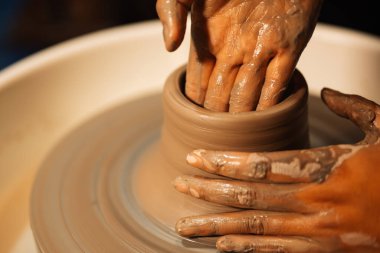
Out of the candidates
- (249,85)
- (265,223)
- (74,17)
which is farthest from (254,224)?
(74,17)

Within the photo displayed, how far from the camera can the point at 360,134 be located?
1.34 m

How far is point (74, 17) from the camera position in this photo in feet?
10.1

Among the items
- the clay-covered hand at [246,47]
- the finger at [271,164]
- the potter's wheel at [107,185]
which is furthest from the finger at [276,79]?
the potter's wheel at [107,185]

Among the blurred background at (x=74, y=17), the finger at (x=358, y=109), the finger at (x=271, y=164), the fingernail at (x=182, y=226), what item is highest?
the finger at (x=358, y=109)

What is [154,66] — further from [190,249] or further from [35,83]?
[190,249]

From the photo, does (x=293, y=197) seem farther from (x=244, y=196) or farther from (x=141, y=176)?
(x=141, y=176)

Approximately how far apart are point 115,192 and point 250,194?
1.36 feet

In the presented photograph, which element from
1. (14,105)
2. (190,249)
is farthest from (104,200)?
(14,105)

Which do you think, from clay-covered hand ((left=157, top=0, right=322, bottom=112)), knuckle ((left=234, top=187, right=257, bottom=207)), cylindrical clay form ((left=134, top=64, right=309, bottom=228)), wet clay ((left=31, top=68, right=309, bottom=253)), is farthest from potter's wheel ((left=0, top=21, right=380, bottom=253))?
knuckle ((left=234, top=187, right=257, bottom=207))

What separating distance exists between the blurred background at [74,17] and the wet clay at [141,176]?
5.76 ft

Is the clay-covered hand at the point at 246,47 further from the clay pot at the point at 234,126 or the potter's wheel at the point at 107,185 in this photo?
the potter's wheel at the point at 107,185

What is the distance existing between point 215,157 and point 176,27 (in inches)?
10.9

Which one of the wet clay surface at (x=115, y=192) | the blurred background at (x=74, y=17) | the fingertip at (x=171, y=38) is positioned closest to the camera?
the fingertip at (x=171, y=38)

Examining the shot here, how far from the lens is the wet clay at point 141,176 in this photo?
38.7 inches
